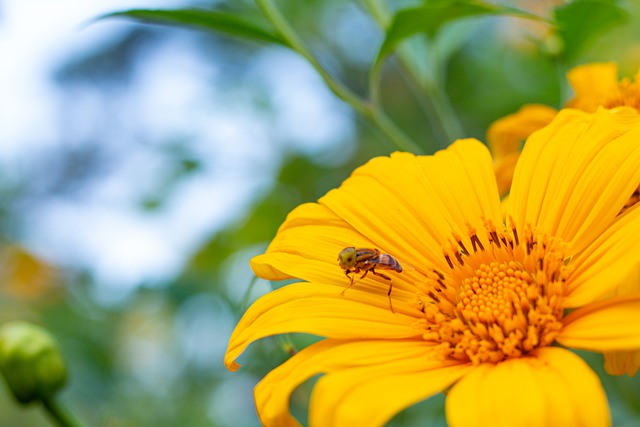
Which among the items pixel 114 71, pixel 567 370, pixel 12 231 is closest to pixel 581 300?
pixel 567 370

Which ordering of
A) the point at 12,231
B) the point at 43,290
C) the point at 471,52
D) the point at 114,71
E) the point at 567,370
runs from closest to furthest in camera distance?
the point at 567,370, the point at 471,52, the point at 43,290, the point at 12,231, the point at 114,71

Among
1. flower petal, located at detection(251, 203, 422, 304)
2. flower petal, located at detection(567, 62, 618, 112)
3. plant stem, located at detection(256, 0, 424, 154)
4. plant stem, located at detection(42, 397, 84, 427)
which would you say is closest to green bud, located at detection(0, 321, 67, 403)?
plant stem, located at detection(42, 397, 84, 427)

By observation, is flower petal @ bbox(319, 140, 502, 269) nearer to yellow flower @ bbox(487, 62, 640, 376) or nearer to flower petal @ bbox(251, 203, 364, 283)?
flower petal @ bbox(251, 203, 364, 283)

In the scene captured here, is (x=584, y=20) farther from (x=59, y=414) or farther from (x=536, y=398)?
(x=59, y=414)

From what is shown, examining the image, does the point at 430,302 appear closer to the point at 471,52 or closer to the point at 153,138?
the point at 471,52

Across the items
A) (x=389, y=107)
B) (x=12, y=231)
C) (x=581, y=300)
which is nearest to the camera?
(x=581, y=300)

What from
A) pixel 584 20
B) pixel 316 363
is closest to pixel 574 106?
pixel 584 20

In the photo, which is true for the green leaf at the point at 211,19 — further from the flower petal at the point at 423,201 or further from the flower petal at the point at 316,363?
the flower petal at the point at 316,363
